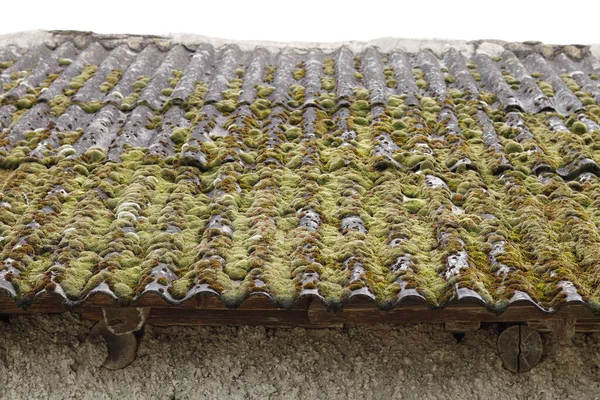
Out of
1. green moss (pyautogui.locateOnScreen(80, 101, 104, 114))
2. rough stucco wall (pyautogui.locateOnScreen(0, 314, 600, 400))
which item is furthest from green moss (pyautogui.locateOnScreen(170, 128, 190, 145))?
rough stucco wall (pyautogui.locateOnScreen(0, 314, 600, 400))

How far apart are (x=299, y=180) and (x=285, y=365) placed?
959mm

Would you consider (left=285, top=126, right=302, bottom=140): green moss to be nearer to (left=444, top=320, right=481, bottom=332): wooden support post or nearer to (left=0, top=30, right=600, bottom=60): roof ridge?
(left=444, top=320, right=481, bottom=332): wooden support post

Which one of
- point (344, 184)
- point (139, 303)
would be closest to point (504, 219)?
point (344, 184)

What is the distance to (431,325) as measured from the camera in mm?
3104

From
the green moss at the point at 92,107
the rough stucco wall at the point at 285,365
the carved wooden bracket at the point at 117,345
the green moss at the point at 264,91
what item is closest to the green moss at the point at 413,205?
the rough stucco wall at the point at 285,365

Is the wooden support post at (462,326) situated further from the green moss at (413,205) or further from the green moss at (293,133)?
the green moss at (293,133)

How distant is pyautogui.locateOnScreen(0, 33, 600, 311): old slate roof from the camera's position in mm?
2689

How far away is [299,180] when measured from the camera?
11.5 ft

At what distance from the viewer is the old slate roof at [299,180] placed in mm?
2689

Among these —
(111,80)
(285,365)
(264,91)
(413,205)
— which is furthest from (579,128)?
(111,80)

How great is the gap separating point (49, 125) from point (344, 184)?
75.5 inches

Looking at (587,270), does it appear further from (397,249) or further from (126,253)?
(126,253)

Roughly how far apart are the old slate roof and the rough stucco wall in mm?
458

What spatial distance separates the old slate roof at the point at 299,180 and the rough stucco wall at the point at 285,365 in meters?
0.46
